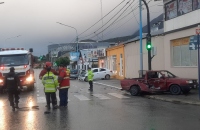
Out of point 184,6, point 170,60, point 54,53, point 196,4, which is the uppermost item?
point 54,53

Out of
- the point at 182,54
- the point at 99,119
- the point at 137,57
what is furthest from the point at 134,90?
the point at 137,57

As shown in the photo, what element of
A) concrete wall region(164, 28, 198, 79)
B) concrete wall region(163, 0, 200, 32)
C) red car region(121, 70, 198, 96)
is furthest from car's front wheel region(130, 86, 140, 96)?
concrete wall region(163, 0, 200, 32)

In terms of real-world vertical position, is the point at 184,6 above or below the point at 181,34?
above

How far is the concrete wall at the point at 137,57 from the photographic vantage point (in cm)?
2938

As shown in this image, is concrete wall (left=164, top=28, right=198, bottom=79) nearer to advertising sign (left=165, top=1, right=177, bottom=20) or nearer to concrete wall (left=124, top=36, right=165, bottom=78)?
advertising sign (left=165, top=1, right=177, bottom=20)

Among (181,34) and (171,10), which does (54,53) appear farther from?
(181,34)

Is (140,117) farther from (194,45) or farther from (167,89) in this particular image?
(167,89)

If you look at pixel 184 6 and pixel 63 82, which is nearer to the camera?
pixel 63 82

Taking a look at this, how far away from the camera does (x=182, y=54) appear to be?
24.2m

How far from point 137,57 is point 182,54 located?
11.3m

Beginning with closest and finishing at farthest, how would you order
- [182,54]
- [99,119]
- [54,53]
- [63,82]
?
[99,119], [63,82], [182,54], [54,53]

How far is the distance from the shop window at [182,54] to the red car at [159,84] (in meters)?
3.63

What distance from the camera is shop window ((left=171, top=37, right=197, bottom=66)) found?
2292cm

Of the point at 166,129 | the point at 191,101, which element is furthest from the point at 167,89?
the point at 166,129
